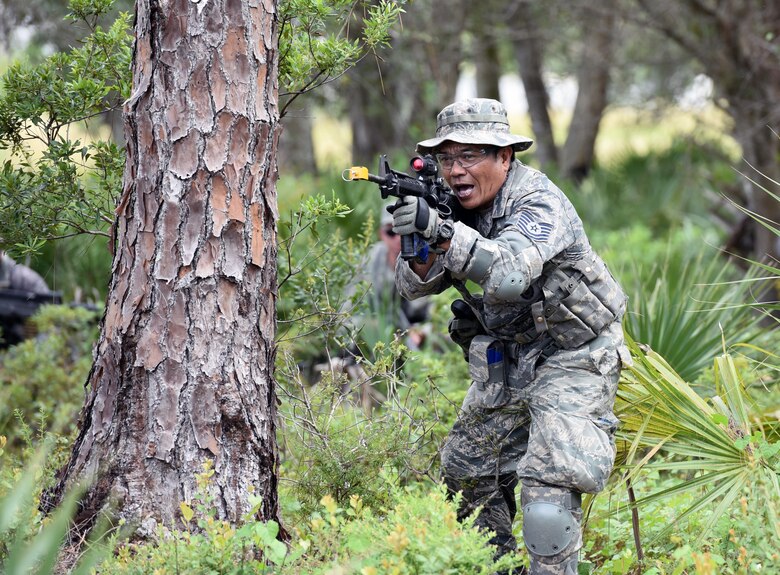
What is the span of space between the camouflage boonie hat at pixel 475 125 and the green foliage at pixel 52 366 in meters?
3.48

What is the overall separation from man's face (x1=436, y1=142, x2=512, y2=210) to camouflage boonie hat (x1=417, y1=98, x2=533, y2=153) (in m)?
0.05

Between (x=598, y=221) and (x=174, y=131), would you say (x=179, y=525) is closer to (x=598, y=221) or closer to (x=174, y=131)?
(x=174, y=131)

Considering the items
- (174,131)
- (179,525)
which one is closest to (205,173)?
(174,131)

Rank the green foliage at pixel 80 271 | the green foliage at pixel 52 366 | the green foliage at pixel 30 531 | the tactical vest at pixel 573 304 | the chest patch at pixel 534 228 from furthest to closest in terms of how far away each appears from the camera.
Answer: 1. the green foliage at pixel 80 271
2. the green foliage at pixel 52 366
3. the tactical vest at pixel 573 304
4. the chest patch at pixel 534 228
5. the green foliage at pixel 30 531

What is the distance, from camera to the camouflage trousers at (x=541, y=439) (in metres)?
3.43

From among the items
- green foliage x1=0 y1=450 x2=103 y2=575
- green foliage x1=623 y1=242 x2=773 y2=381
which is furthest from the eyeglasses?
green foliage x1=0 y1=450 x2=103 y2=575

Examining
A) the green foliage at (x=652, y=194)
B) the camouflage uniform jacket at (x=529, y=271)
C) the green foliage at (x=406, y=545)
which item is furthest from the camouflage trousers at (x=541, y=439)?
the green foliage at (x=652, y=194)

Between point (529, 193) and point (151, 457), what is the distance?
176 cm

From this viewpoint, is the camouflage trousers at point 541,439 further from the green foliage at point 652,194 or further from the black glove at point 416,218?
the green foliage at point 652,194

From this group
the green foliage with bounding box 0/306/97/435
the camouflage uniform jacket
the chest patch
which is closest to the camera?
the camouflage uniform jacket

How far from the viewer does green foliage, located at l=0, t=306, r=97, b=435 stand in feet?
20.5

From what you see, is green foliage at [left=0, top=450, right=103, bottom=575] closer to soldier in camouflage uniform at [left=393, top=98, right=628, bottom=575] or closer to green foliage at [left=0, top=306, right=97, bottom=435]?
soldier in camouflage uniform at [left=393, top=98, right=628, bottom=575]

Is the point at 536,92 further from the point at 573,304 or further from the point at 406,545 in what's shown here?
the point at 406,545

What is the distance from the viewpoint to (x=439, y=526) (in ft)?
9.62
